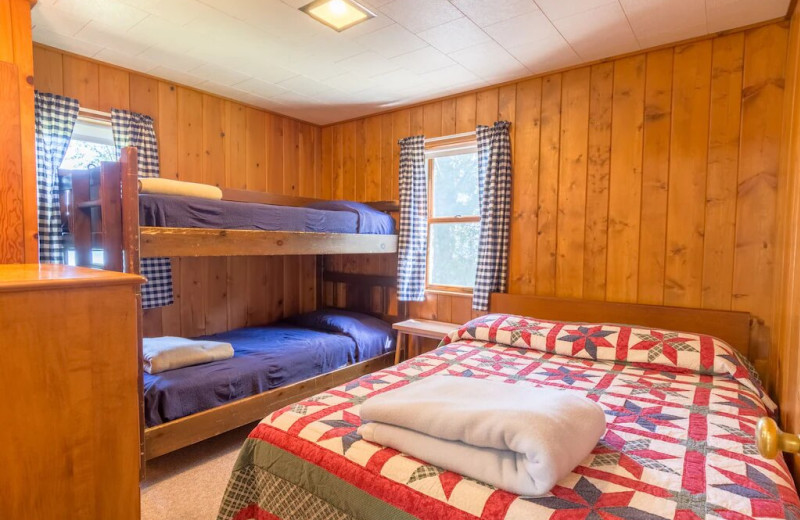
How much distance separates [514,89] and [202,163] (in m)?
2.36

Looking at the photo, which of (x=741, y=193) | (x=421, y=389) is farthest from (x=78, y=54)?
(x=741, y=193)

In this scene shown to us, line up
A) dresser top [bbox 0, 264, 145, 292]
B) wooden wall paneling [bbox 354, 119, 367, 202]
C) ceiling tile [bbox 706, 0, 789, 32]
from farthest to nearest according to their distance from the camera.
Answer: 1. wooden wall paneling [bbox 354, 119, 367, 202]
2. ceiling tile [bbox 706, 0, 789, 32]
3. dresser top [bbox 0, 264, 145, 292]

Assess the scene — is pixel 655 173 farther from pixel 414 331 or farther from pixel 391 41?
pixel 414 331

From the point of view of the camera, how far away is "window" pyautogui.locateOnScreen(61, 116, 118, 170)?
2.69 metres

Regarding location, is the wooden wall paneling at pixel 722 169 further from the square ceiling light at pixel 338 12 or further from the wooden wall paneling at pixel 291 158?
the wooden wall paneling at pixel 291 158

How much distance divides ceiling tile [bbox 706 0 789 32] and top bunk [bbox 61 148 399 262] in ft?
7.65

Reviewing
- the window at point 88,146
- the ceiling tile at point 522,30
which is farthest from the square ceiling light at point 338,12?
the window at point 88,146

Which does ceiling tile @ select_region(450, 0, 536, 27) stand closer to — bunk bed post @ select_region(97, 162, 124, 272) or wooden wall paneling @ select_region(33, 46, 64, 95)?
bunk bed post @ select_region(97, 162, 124, 272)

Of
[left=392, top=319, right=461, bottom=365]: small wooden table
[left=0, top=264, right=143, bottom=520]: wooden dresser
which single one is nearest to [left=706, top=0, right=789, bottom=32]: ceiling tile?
[left=392, top=319, right=461, bottom=365]: small wooden table

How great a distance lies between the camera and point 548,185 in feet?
9.31

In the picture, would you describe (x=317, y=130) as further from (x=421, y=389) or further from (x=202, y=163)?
(x=421, y=389)

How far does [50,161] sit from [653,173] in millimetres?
3478

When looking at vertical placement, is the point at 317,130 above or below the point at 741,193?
above

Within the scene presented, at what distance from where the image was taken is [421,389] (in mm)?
1297
